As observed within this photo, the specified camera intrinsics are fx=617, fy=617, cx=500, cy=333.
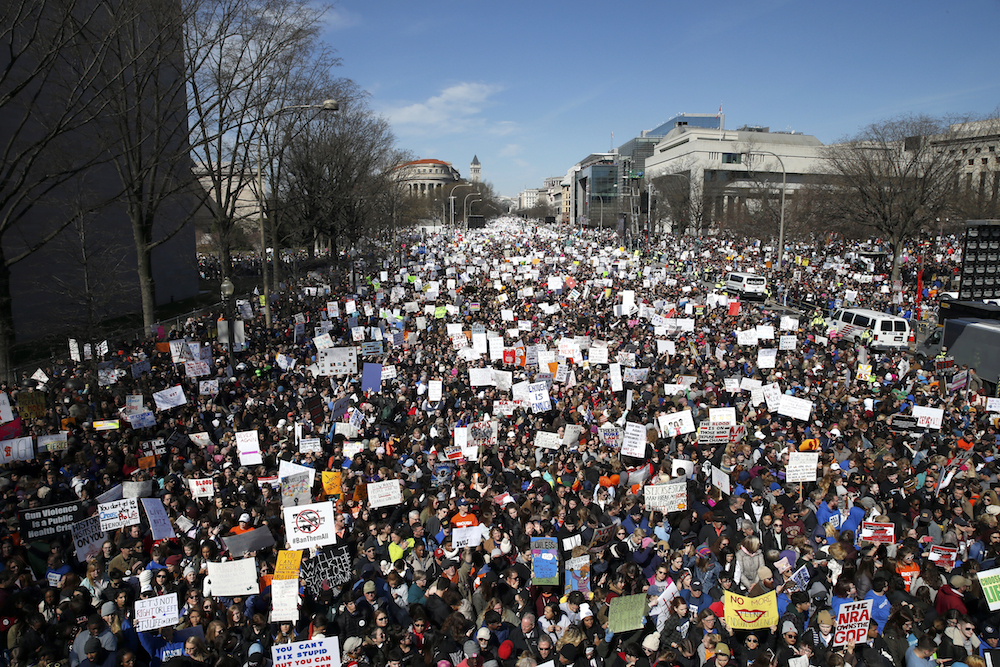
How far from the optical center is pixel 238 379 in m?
15.3

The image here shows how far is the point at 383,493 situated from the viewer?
27.8 feet

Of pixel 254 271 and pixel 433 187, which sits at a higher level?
pixel 433 187

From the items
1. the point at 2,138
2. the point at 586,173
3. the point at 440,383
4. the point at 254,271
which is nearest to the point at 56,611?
the point at 440,383

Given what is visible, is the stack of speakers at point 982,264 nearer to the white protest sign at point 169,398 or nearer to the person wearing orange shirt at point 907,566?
the person wearing orange shirt at point 907,566

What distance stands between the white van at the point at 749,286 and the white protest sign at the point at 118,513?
31137 mm

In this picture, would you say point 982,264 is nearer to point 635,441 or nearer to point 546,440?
point 635,441

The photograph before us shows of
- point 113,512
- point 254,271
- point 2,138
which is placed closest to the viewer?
point 113,512

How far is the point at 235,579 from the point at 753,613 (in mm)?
5304

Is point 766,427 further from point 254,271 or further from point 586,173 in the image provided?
point 586,173

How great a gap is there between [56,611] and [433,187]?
167554 millimetres

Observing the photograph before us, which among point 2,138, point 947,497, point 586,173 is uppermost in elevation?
point 586,173

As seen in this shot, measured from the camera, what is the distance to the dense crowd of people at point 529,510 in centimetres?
579

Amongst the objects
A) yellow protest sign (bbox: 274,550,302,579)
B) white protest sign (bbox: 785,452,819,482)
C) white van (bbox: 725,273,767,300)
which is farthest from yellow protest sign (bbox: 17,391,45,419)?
white van (bbox: 725,273,767,300)

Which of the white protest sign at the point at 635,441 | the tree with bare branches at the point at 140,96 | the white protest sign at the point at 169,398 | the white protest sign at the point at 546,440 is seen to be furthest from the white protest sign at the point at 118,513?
the tree with bare branches at the point at 140,96
